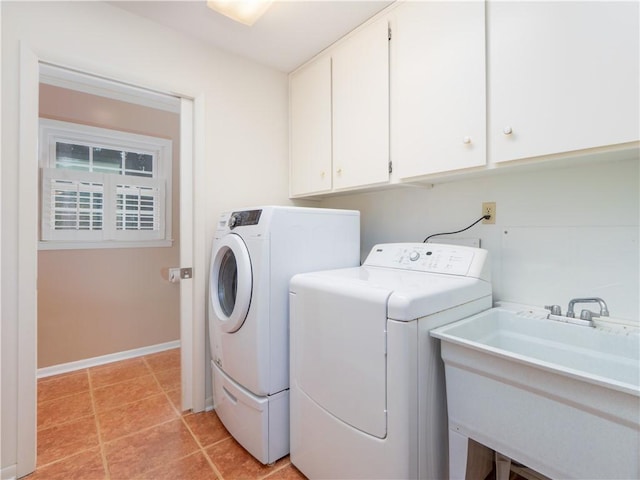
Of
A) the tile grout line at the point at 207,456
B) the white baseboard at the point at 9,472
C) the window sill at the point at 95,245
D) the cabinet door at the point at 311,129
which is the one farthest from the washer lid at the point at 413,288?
the window sill at the point at 95,245

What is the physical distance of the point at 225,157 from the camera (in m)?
2.04

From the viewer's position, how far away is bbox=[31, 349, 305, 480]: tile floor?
1456 millimetres

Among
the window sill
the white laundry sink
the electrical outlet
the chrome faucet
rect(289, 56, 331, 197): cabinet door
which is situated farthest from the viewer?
the window sill

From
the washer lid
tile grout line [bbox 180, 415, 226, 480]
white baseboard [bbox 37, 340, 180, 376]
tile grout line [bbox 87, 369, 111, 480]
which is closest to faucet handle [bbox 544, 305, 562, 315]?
the washer lid

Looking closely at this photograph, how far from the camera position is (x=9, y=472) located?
1379mm

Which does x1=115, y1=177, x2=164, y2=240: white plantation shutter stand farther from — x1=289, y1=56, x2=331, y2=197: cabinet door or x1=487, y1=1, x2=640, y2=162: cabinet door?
x1=487, y1=1, x2=640, y2=162: cabinet door

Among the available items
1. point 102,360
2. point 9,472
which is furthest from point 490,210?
point 102,360

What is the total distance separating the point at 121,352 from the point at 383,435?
2660mm

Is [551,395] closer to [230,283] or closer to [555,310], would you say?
[555,310]

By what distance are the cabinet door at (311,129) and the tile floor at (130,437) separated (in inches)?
63.3

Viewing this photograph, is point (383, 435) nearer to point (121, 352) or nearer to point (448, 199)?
point (448, 199)

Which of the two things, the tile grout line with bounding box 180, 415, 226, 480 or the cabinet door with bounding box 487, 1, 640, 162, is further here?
the tile grout line with bounding box 180, 415, 226, 480

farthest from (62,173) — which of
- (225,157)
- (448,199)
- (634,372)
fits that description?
(634,372)

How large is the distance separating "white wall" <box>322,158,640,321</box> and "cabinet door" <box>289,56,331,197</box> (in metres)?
0.75
